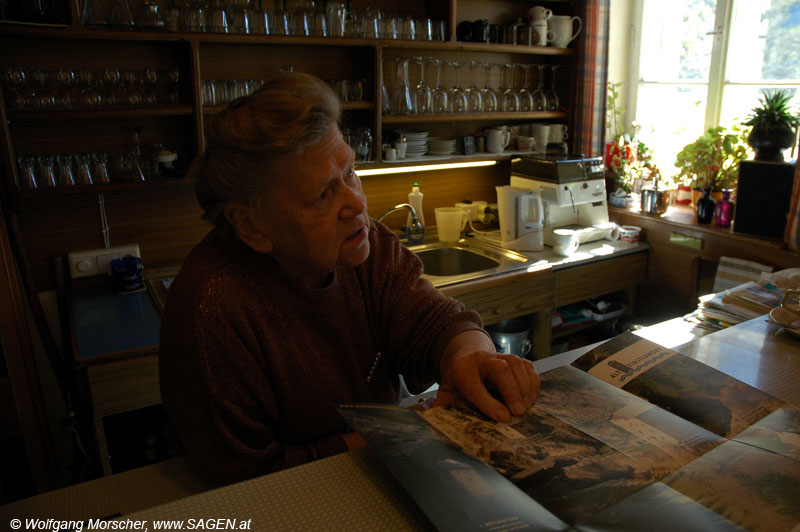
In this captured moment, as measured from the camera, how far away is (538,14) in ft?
10.1

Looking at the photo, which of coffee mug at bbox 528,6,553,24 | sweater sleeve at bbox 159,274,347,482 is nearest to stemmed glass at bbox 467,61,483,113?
coffee mug at bbox 528,6,553,24

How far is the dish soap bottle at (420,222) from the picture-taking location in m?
2.92

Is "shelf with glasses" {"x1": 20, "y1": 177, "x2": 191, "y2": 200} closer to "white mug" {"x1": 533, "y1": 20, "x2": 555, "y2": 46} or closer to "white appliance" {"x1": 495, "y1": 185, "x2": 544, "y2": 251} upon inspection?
"white appliance" {"x1": 495, "y1": 185, "x2": 544, "y2": 251}

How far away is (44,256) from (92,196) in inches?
12.0

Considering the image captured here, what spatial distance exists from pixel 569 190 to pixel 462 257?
63cm

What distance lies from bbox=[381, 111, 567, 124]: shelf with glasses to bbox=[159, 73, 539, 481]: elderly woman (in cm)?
159

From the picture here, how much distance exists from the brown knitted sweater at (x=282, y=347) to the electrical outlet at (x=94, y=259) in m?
1.47

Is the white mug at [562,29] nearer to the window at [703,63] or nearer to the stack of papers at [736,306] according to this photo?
the window at [703,63]

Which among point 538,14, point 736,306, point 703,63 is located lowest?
point 736,306

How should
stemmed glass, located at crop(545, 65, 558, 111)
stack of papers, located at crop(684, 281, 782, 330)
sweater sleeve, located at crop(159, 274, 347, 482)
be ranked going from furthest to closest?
stemmed glass, located at crop(545, 65, 558, 111) → stack of papers, located at crop(684, 281, 782, 330) → sweater sleeve, located at crop(159, 274, 347, 482)

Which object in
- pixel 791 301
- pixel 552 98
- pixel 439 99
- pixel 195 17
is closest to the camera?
pixel 791 301

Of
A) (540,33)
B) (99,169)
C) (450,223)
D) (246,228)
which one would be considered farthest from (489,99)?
(246,228)

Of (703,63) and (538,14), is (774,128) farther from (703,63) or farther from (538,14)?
(538,14)

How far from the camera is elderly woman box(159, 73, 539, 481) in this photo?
3.28ft
